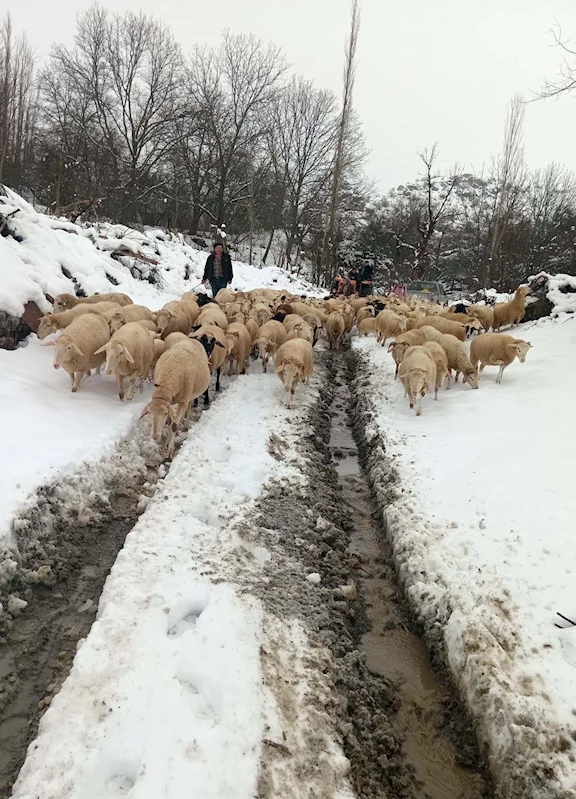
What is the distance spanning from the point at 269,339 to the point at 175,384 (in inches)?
158

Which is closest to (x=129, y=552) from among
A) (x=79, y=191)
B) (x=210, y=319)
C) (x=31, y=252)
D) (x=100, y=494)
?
(x=100, y=494)

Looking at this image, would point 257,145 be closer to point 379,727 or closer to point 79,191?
point 79,191

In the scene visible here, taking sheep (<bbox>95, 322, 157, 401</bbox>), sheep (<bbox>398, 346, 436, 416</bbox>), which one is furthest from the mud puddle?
sheep (<bbox>95, 322, 157, 401</bbox>)

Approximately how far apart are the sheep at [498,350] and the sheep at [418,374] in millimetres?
1415

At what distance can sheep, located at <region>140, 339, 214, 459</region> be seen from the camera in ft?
20.4

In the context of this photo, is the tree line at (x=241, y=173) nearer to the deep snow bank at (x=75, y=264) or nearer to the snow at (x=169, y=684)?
the deep snow bank at (x=75, y=264)

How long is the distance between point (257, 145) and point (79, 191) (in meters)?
13.8

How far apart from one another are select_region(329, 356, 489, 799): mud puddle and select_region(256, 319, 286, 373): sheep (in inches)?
185

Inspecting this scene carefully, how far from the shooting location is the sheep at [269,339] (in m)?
10.0

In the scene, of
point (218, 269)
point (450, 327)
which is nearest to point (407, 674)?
point (450, 327)

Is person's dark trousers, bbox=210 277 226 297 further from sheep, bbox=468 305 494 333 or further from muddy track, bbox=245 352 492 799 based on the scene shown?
muddy track, bbox=245 352 492 799

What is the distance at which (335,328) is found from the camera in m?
15.1

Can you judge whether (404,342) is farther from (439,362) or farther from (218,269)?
(218,269)

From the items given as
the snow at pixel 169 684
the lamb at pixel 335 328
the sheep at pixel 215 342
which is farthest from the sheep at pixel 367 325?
the snow at pixel 169 684
